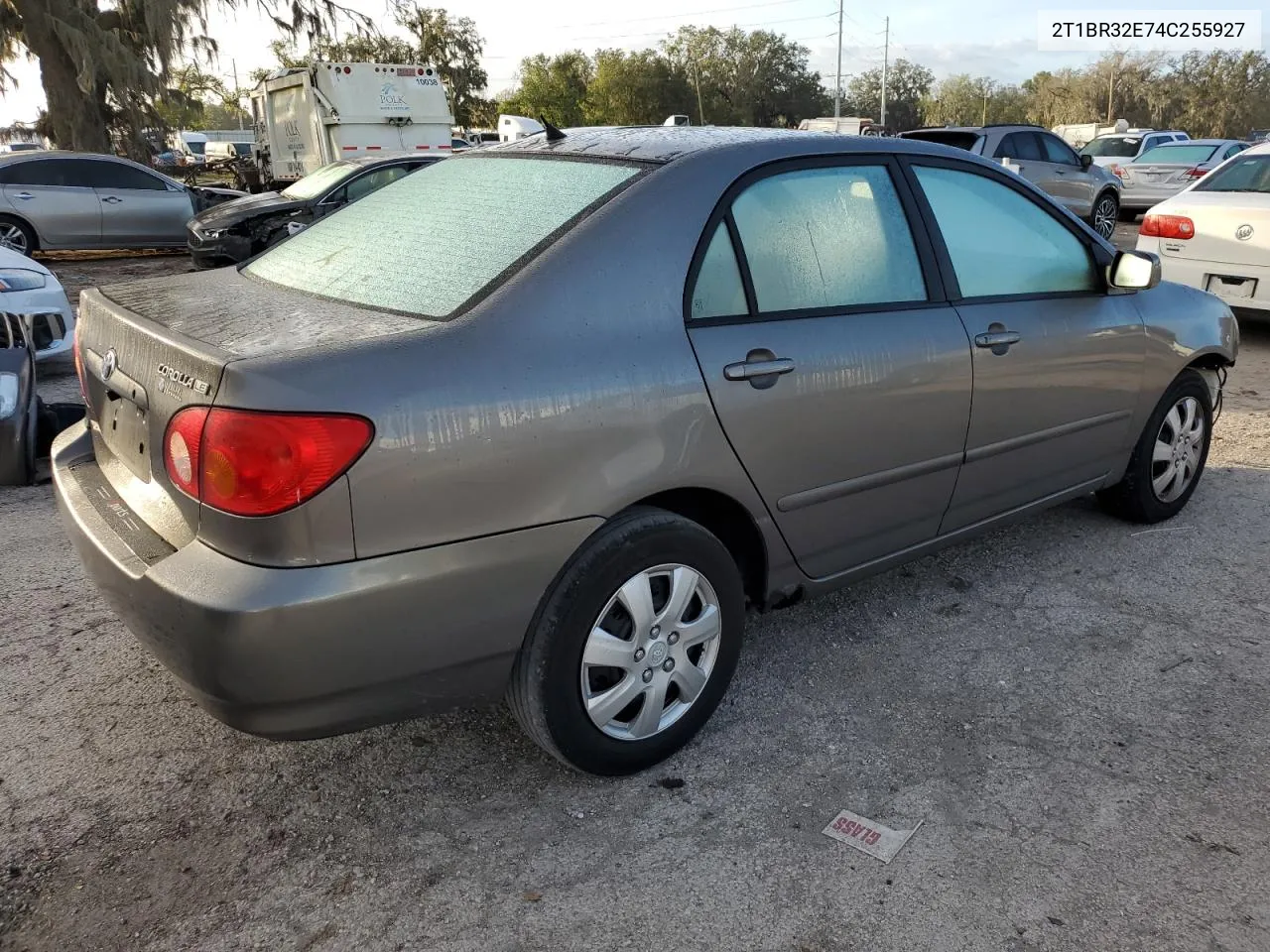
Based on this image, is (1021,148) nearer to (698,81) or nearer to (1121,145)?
(1121,145)

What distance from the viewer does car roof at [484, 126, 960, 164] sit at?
2.72 metres

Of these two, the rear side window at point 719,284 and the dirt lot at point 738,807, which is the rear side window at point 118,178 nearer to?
the dirt lot at point 738,807

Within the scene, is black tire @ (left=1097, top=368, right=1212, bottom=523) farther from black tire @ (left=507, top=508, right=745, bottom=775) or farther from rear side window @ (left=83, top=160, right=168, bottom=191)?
rear side window @ (left=83, top=160, right=168, bottom=191)

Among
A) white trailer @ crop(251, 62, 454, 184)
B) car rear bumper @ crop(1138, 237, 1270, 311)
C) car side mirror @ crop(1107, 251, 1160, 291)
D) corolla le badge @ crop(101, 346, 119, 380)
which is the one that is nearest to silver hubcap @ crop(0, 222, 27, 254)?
white trailer @ crop(251, 62, 454, 184)

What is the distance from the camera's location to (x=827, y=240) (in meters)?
2.88

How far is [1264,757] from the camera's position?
2652mm

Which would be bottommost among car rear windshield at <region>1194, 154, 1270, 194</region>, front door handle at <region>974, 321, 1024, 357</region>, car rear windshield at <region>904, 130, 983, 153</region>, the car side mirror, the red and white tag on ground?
the red and white tag on ground

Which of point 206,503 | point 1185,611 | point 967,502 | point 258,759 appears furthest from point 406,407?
point 1185,611

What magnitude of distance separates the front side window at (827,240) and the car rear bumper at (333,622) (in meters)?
0.93

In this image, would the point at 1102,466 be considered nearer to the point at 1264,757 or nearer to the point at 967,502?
the point at 967,502

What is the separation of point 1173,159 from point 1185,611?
16.8 meters

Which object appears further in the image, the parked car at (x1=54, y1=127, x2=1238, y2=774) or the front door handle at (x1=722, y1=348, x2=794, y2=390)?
the front door handle at (x1=722, y1=348, x2=794, y2=390)

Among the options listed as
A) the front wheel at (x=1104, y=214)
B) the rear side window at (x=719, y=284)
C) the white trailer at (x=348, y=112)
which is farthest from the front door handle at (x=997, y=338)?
the white trailer at (x=348, y=112)

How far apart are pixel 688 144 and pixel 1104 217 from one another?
1461 cm
